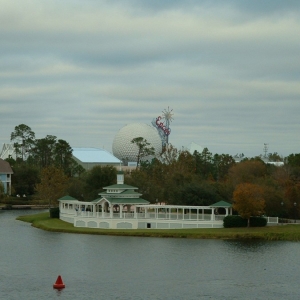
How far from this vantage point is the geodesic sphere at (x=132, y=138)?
508ft

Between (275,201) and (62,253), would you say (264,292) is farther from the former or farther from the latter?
(275,201)

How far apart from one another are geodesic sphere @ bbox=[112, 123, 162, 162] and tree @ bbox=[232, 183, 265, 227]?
3175 inches

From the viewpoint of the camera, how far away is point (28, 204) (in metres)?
128

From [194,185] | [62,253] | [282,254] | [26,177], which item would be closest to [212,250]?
[282,254]

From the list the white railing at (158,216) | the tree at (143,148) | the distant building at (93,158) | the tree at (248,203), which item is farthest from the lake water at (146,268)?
the distant building at (93,158)

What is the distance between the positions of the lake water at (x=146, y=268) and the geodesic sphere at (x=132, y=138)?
84.7 m

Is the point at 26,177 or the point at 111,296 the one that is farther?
the point at 26,177

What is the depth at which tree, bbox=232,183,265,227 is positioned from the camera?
7238cm

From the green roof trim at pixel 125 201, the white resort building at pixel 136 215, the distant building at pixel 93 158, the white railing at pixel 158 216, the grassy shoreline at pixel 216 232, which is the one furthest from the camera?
the distant building at pixel 93 158

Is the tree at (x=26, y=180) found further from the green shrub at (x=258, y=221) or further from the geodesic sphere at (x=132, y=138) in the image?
the green shrub at (x=258, y=221)

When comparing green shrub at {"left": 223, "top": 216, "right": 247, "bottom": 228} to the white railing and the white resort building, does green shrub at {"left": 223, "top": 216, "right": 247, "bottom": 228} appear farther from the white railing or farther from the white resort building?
the white railing

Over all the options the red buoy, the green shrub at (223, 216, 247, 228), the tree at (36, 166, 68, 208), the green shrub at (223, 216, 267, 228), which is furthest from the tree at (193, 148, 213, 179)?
the red buoy

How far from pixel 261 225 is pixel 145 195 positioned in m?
25.1

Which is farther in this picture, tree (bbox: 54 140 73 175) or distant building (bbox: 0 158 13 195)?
tree (bbox: 54 140 73 175)
